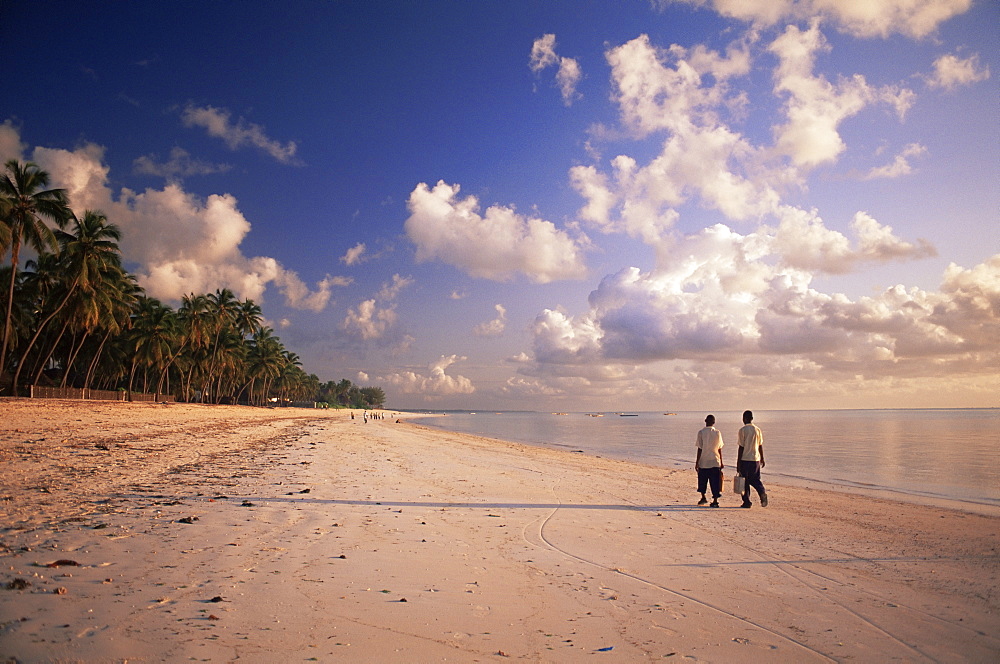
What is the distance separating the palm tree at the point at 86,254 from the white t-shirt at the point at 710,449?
44573 mm

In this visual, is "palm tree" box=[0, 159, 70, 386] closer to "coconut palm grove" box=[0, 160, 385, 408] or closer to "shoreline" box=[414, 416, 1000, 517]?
"coconut palm grove" box=[0, 160, 385, 408]

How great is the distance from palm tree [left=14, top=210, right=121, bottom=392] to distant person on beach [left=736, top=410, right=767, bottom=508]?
45346 millimetres

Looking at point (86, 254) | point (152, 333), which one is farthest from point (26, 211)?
point (152, 333)

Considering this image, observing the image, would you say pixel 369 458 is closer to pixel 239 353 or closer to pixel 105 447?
pixel 105 447

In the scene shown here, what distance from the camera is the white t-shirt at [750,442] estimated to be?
11211mm

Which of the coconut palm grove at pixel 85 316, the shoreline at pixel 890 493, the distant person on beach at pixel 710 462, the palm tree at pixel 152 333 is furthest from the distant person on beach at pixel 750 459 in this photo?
the palm tree at pixel 152 333

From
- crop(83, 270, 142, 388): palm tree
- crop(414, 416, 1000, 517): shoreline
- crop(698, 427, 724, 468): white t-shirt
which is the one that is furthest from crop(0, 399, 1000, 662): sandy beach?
crop(83, 270, 142, 388): palm tree

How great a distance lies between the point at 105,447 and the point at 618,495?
44.5 ft

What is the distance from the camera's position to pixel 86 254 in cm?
3994

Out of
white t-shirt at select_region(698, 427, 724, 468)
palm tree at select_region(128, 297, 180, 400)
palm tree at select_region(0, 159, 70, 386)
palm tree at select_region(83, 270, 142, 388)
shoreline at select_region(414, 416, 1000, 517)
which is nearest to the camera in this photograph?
white t-shirt at select_region(698, 427, 724, 468)

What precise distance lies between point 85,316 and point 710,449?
156ft

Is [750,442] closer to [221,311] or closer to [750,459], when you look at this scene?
[750,459]

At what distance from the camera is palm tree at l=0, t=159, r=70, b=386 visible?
110 ft

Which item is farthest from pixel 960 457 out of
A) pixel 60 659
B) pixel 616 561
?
pixel 60 659
